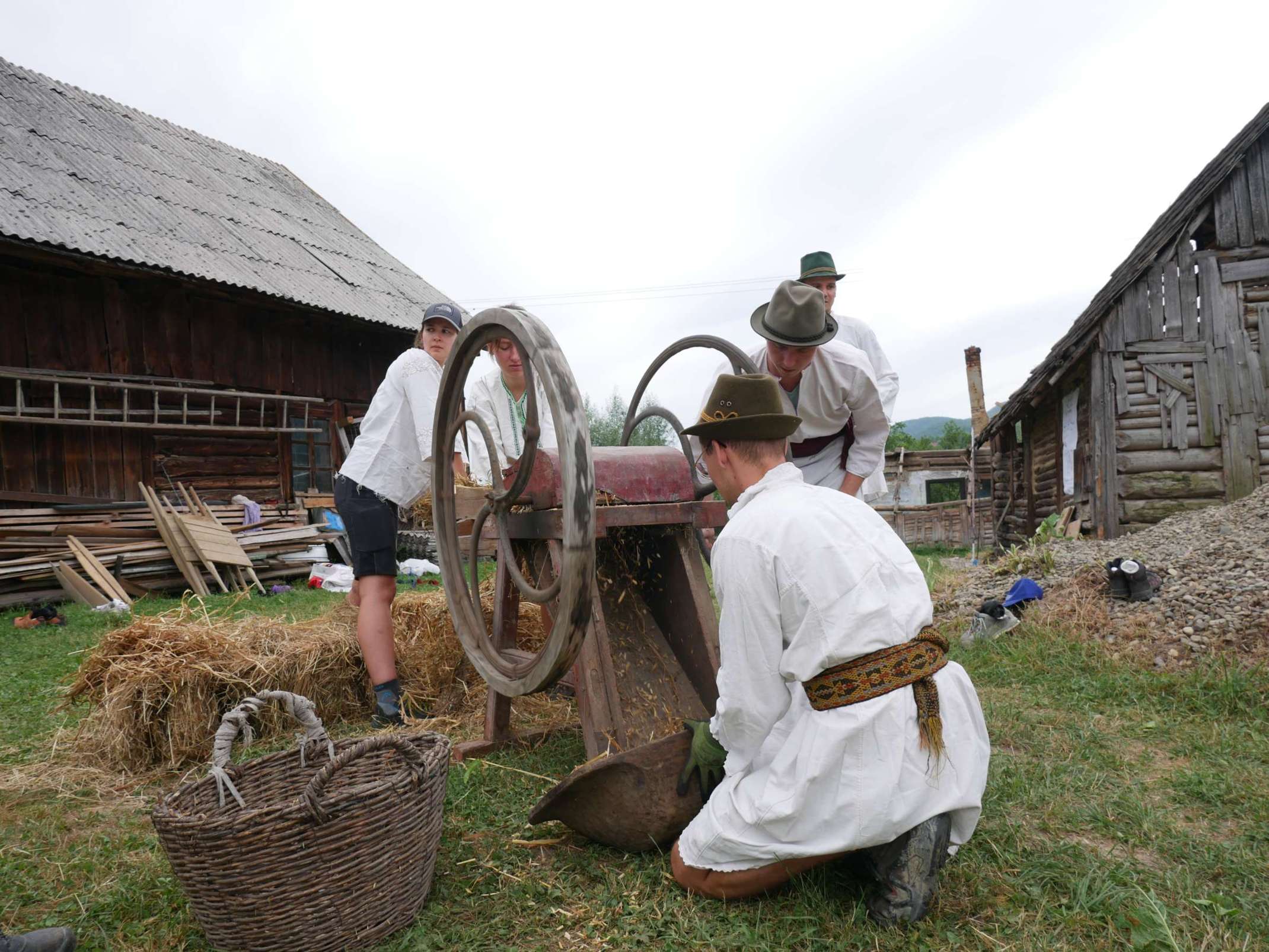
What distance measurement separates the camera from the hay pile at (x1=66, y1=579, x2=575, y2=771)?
324 cm

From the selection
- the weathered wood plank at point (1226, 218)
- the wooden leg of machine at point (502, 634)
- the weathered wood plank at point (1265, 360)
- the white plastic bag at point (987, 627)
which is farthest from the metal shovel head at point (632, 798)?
the weathered wood plank at point (1226, 218)

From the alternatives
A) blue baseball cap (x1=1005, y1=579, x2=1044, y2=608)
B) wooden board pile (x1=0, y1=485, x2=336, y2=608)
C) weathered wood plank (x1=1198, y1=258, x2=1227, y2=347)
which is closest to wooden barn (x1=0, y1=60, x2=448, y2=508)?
wooden board pile (x1=0, y1=485, x2=336, y2=608)

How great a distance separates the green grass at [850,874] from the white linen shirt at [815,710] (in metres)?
0.21

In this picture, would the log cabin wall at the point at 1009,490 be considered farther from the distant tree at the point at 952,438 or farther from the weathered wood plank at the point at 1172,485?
the distant tree at the point at 952,438

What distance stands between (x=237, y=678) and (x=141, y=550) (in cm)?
640

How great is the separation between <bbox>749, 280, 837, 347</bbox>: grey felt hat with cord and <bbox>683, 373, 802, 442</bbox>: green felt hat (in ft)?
3.19

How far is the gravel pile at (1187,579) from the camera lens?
428 cm

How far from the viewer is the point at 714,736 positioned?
201 cm

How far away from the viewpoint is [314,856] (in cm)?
174

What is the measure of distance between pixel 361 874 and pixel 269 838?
0.24 metres

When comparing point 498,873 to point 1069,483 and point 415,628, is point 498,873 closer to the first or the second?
point 415,628

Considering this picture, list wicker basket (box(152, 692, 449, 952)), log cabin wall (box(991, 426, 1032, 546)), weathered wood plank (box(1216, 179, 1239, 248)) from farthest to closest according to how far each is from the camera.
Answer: log cabin wall (box(991, 426, 1032, 546)), weathered wood plank (box(1216, 179, 1239, 248)), wicker basket (box(152, 692, 449, 952))

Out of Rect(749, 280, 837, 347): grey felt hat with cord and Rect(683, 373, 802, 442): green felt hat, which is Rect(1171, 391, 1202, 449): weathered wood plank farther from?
Rect(683, 373, 802, 442): green felt hat

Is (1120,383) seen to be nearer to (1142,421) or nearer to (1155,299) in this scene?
(1142,421)
